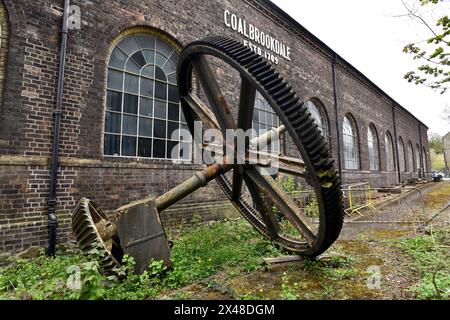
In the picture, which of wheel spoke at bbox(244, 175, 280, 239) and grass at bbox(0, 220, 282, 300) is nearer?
grass at bbox(0, 220, 282, 300)

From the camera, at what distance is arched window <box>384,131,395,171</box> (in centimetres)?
2041

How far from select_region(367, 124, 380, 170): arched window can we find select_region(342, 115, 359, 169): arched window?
2.31 m

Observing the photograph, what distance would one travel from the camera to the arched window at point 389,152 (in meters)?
20.4

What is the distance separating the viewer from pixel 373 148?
18.3 metres

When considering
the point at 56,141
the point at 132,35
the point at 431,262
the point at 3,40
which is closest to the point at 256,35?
the point at 132,35

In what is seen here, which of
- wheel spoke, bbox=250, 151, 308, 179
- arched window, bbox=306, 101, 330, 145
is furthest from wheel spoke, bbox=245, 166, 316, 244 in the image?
arched window, bbox=306, 101, 330, 145

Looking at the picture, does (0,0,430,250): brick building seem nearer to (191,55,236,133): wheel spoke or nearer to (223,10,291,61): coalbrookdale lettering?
(223,10,291,61): coalbrookdale lettering

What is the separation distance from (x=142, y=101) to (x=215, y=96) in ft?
10.3

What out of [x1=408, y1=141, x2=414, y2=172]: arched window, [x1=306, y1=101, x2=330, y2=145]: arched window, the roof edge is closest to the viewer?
the roof edge

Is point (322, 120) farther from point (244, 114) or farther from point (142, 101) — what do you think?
point (244, 114)

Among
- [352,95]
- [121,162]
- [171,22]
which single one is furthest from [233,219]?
[352,95]

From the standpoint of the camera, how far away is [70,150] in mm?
4988

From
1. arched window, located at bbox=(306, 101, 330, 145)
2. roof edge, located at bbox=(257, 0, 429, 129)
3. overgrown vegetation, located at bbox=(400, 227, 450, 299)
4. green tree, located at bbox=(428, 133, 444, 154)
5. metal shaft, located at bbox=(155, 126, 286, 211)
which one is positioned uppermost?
green tree, located at bbox=(428, 133, 444, 154)

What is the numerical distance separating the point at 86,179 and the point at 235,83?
5.23 meters
